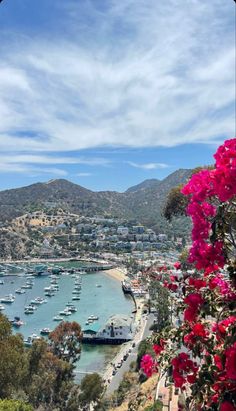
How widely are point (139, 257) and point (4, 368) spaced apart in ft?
275

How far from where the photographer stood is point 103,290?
64.4m

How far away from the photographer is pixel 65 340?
22078 millimetres

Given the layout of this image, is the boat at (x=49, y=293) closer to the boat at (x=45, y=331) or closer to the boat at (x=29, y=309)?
the boat at (x=29, y=309)

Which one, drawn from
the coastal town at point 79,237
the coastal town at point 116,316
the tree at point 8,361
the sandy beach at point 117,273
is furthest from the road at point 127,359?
the coastal town at point 79,237

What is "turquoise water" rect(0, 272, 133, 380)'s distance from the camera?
A: 111ft

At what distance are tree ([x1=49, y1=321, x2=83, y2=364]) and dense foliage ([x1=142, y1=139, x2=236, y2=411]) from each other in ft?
64.4

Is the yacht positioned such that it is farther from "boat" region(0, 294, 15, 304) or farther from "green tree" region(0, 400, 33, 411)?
"green tree" region(0, 400, 33, 411)

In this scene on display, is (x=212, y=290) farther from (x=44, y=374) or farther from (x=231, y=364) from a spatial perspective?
(x=44, y=374)

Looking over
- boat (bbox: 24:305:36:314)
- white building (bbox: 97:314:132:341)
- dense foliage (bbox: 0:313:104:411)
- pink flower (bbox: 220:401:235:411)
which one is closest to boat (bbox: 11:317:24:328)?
boat (bbox: 24:305:36:314)

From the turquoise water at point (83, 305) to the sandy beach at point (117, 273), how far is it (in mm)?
1323

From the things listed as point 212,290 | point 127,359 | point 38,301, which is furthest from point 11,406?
point 38,301

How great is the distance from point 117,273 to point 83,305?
25.6 meters

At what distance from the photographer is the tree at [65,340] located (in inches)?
854

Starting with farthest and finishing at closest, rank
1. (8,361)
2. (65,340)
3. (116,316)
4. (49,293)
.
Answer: (49,293)
(116,316)
(65,340)
(8,361)
